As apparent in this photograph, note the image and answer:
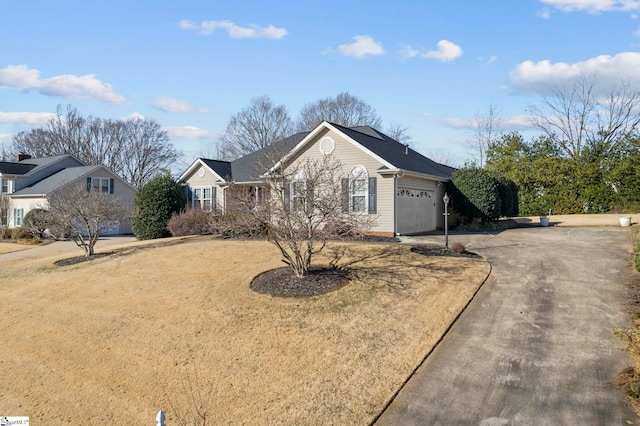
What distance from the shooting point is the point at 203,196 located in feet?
91.2

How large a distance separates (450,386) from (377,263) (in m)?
5.99

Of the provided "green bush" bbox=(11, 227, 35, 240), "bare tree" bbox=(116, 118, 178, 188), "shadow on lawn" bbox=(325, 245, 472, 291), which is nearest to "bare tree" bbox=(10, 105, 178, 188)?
"bare tree" bbox=(116, 118, 178, 188)

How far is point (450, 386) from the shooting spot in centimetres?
605

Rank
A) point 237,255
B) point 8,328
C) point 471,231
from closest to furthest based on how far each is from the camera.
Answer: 1. point 8,328
2. point 237,255
3. point 471,231

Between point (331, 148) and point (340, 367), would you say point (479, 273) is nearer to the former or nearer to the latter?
point (340, 367)

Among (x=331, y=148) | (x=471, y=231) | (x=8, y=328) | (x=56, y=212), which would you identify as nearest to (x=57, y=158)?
(x=56, y=212)

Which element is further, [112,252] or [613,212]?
[613,212]

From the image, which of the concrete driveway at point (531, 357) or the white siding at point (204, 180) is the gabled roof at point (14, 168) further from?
the concrete driveway at point (531, 357)

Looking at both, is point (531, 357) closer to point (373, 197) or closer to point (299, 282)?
point (299, 282)

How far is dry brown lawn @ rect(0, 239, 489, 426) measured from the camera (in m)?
6.14

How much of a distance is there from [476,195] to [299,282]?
44.3ft

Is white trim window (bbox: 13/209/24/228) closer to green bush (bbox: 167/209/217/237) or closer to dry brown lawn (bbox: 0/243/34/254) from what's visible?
dry brown lawn (bbox: 0/243/34/254)

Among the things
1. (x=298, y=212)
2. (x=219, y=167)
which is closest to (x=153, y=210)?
(x=219, y=167)

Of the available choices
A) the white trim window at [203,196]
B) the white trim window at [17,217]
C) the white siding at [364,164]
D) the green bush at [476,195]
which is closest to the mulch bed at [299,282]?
the white siding at [364,164]
